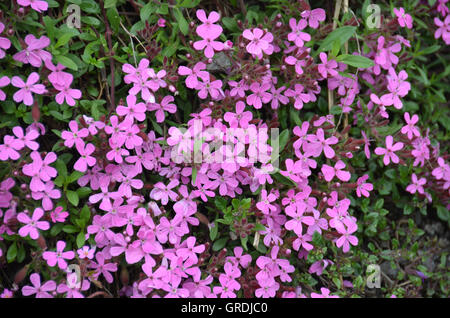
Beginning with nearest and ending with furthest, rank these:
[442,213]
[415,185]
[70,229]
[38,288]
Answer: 1. [38,288]
2. [70,229]
3. [415,185]
4. [442,213]

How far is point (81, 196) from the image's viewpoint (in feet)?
5.93

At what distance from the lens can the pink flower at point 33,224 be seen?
1641mm

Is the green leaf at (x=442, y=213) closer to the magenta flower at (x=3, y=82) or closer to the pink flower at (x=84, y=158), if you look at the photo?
the pink flower at (x=84, y=158)

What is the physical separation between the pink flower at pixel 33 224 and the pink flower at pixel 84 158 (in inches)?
8.3

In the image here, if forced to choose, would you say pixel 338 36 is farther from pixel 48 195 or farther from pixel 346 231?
pixel 48 195

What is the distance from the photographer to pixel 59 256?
5.57 feet

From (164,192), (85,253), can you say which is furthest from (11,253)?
(164,192)

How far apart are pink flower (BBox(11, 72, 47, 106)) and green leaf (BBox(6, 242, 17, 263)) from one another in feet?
1.80

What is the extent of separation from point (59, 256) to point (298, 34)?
1.33 m

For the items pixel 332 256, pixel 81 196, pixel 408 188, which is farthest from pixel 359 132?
pixel 81 196

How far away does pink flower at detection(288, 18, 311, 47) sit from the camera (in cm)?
193

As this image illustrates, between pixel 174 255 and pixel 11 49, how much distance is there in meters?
1.07
